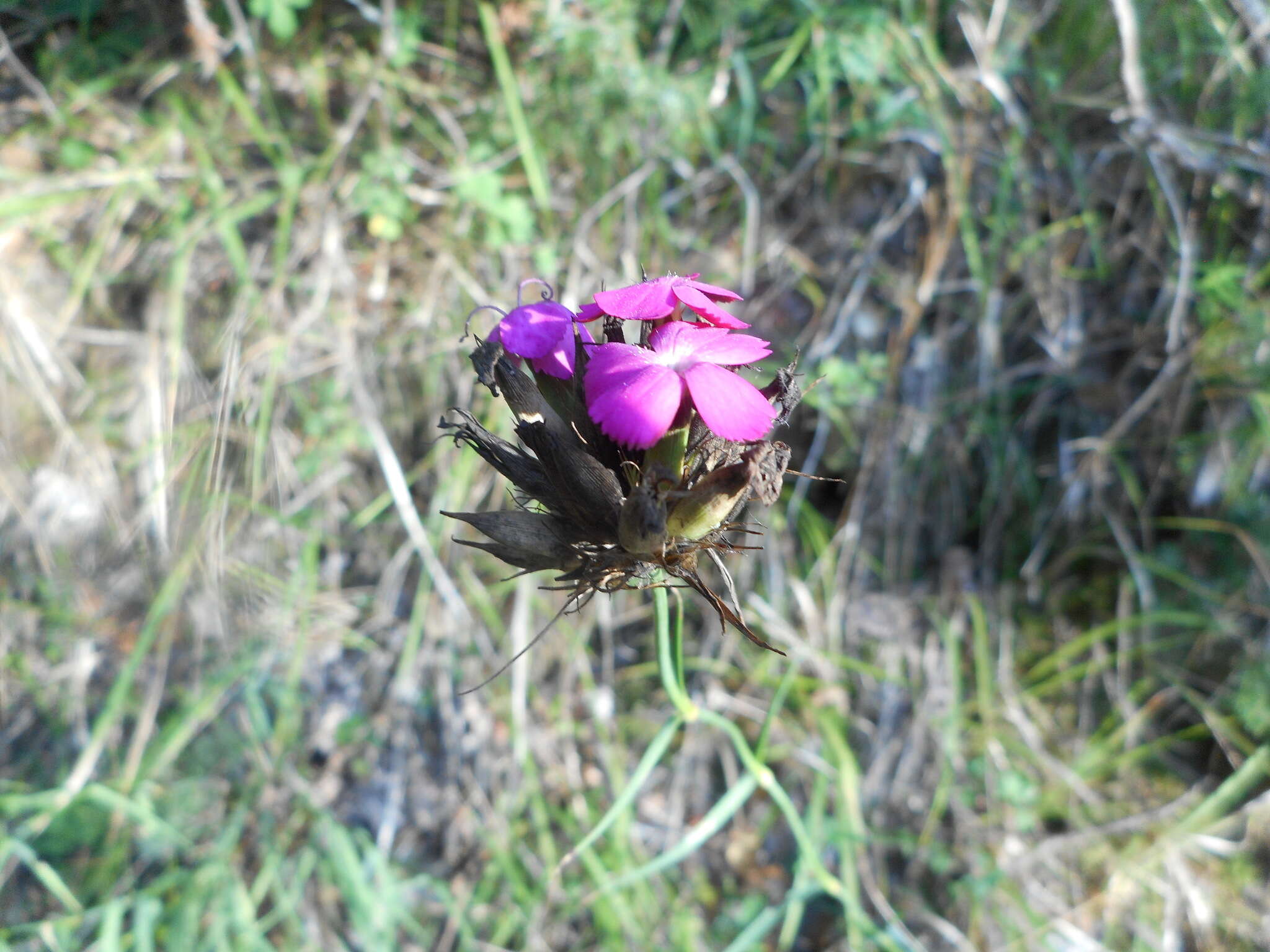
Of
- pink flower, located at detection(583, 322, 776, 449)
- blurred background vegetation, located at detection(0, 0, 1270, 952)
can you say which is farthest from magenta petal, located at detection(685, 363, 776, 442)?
blurred background vegetation, located at detection(0, 0, 1270, 952)

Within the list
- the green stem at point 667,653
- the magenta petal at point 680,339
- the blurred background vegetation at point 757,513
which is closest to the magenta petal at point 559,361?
the magenta petal at point 680,339

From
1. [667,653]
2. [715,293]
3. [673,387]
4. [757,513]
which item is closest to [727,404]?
[673,387]

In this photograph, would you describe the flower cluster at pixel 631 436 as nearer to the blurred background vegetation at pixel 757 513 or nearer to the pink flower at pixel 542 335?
the pink flower at pixel 542 335

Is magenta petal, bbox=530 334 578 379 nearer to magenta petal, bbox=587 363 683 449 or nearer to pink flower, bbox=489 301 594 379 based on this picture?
pink flower, bbox=489 301 594 379

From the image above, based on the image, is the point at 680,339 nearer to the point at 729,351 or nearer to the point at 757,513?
the point at 729,351

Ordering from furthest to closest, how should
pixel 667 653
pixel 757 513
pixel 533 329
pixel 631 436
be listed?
pixel 757 513 → pixel 667 653 → pixel 533 329 → pixel 631 436

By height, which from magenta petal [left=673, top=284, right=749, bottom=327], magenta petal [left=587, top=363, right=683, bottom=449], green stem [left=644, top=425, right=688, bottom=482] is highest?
magenta petal [left=673, top=284, right=749, bottom=327]
